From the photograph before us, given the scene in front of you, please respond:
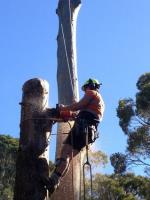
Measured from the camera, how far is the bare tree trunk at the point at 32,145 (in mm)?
3900

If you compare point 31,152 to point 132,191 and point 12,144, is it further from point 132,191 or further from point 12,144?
point 12,144

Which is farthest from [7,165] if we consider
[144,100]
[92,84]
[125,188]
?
[92,84]

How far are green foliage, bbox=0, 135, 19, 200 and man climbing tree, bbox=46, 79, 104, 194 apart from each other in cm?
1850

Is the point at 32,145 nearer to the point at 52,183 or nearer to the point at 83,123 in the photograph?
the point at 52,183

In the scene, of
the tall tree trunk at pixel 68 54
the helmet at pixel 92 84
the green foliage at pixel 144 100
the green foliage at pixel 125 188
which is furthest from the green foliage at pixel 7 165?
the helmet at pixel 92 84

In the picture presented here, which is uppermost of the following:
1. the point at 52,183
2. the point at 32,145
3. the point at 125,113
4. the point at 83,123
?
the point at 125,113

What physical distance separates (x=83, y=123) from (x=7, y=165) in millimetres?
20861

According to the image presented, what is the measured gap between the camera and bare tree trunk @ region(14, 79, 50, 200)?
3.90 metres

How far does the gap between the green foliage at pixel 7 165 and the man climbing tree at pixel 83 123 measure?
60.7 feet

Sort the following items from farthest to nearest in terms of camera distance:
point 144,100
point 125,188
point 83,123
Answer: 1. point 125,188
2. point 144,100
3. point 83,123

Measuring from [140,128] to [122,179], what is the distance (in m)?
2.00

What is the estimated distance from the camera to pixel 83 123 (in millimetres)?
4586

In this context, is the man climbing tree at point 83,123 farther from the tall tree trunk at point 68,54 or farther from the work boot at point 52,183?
the tall tree trunk at point 68,54

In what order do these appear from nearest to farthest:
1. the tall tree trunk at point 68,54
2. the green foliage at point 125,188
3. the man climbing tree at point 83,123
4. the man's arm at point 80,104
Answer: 1. the man climbing tree at point 83,123
2. the man's arm at point 80,104
3. the tall tree trunk at point 68,54
4. the green foliage at point 125,188
